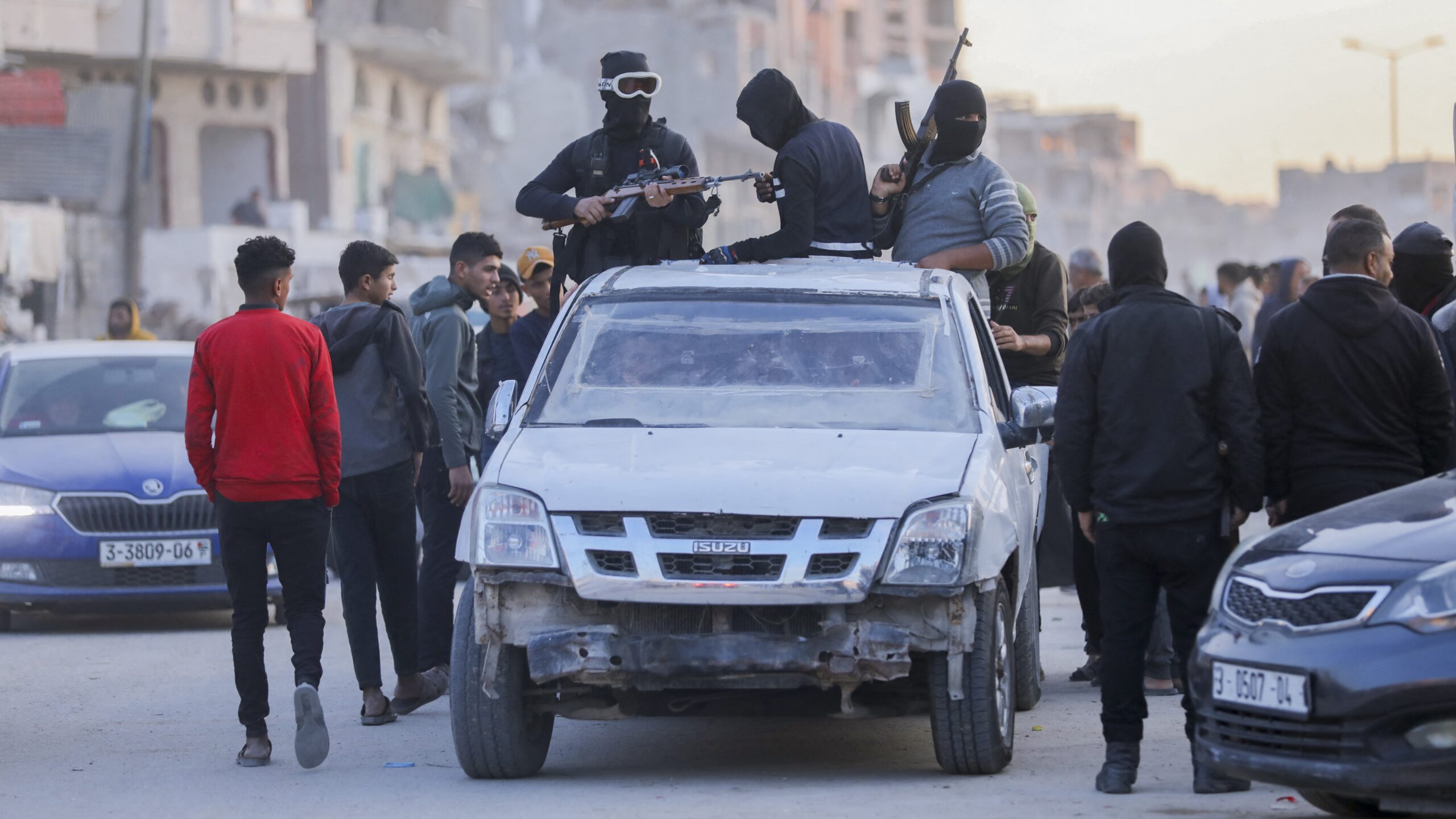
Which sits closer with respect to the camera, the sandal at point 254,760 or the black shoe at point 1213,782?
the black shoe at point 1213,782

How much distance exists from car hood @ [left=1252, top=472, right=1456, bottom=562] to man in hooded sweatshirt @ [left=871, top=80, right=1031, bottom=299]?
3.08m

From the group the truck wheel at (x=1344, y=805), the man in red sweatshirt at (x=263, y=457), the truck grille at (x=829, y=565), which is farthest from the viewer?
the man in red sweatshirt at (x=263, y=457)

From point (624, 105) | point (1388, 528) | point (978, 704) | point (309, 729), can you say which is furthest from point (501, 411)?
point (1388, 528)

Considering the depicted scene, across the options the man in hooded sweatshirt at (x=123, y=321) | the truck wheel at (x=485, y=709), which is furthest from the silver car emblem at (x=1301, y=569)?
the man in hooded sweatshirt at (x=123, y=321)

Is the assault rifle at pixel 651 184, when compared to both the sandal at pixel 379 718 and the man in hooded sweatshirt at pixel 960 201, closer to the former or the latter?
the man in hooded sweatshirt at pixel 960 201

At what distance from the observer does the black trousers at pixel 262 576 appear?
24.2 feet

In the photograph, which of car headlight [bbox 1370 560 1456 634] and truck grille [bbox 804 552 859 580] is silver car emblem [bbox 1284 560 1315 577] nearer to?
car headlight [bbox 1370 560 1456 634]

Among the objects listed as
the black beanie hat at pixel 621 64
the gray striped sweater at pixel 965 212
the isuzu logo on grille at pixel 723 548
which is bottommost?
the isuzu logo on grille at pixel 723 548

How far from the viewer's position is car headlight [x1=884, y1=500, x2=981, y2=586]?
6.23 m

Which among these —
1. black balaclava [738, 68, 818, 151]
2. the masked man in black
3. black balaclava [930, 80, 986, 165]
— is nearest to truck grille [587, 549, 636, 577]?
the masked man in black

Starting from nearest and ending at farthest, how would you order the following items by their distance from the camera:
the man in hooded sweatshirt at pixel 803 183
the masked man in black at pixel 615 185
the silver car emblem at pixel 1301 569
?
the silver car emblem at pixel 1301 569, the man in hooded sweatshirt at pixel 803 183, the masked man in black at pixel 615 185

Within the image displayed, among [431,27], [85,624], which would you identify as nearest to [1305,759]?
[85,624]

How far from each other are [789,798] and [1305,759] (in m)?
1.74

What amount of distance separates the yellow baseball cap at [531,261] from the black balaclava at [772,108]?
1740 mm
